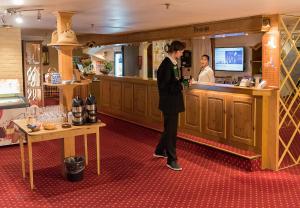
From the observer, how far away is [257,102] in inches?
170

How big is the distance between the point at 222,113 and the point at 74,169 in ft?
6.88

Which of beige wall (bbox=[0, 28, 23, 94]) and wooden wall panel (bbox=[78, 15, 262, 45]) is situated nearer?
wooden wall panel (bbox=[78, 15, 262, 45])

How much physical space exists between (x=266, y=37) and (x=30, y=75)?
5.75 meters

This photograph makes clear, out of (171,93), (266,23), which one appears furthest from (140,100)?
(266,23)

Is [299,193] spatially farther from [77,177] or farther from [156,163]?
[77,177]

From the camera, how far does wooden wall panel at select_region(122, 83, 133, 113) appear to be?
7.12 m

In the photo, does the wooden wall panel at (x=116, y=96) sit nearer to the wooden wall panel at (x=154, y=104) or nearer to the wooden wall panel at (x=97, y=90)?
the wooden wall panel at (x=97, y=90)

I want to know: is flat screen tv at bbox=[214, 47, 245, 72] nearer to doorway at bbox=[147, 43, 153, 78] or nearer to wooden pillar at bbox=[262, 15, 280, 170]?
doorway at bbox=[147, 43, 153, 78]

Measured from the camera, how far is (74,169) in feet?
12.7

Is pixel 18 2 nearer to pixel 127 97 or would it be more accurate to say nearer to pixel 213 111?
pixel 213 111

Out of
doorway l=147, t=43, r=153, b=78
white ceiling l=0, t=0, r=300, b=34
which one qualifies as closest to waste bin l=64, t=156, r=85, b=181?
white ceiling l=0, t=0, r=300, b=34

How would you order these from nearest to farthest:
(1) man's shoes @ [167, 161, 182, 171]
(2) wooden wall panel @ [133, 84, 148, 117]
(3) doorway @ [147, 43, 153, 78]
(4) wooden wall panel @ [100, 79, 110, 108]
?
(1) man's shoes @ [167, 161, 182, 171] → (2) wooden wall panel @ [133, 84, 148, 117] → (4) wooden wall panel @ [100, 79, 110, 108] → (3) doorway @ [147, 43, 153, 78]

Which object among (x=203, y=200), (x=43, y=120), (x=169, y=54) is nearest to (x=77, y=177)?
(x=43, y=120)

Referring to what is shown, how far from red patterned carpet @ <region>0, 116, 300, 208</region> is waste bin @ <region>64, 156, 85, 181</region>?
0.08 m
